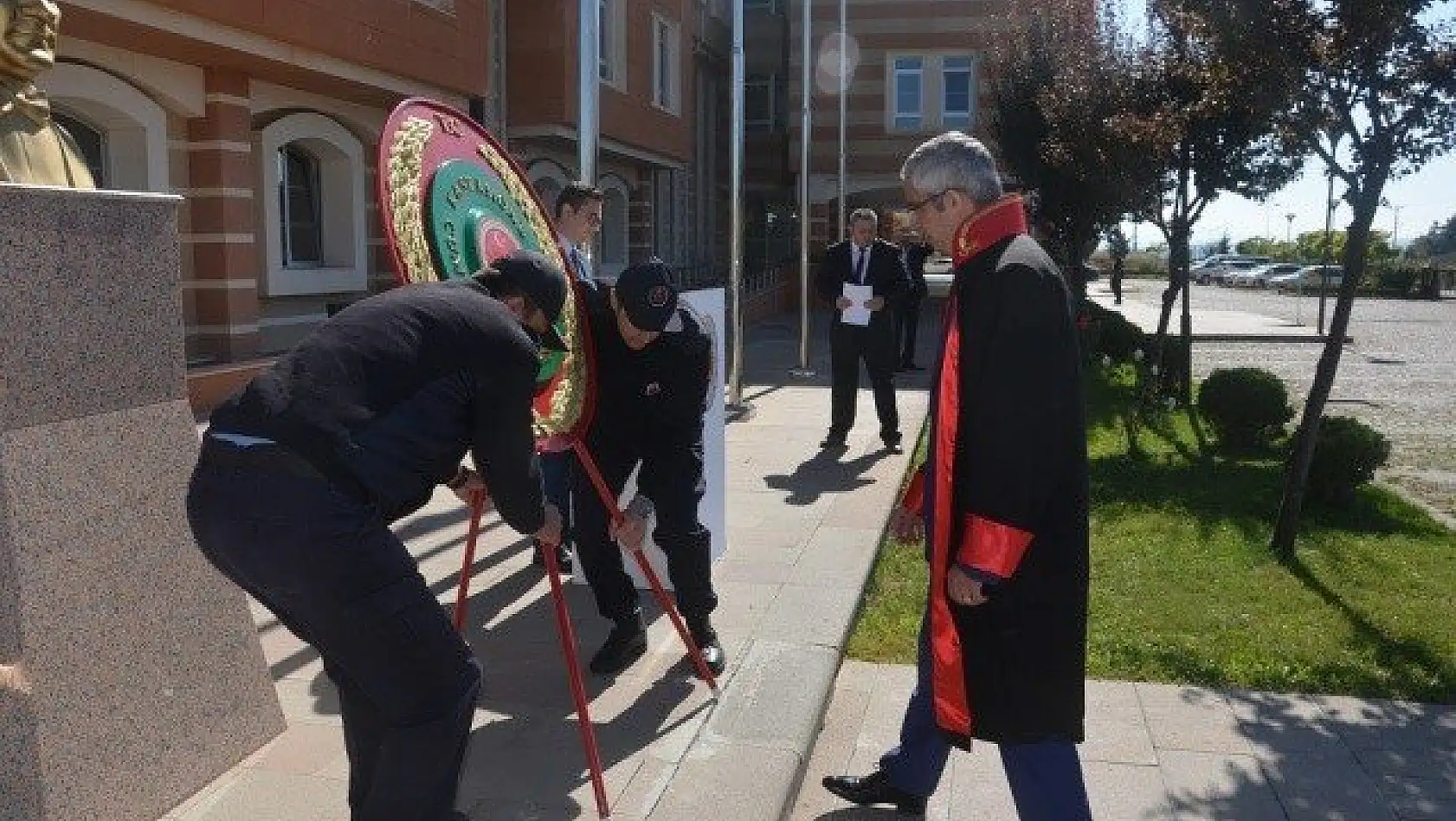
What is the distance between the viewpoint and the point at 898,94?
27.7 m

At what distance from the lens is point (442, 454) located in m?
2.59

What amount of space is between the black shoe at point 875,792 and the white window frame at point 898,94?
83.6 ft

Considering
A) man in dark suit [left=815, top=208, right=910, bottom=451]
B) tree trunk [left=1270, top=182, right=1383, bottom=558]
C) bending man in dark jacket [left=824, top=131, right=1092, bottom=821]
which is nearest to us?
bending man in dark jacket [left=824, top=131, right=1092, bottom=821]

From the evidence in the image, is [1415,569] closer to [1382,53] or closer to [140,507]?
[1382,53]

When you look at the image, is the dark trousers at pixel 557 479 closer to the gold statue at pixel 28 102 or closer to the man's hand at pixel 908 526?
the man's hand at pixel 908 526

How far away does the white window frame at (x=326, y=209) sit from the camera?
12109mm

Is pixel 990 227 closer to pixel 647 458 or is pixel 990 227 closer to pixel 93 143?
pixel 647 458

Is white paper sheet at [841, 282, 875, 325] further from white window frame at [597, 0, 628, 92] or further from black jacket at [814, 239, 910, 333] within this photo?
white window frame at [597, 0, 628, 92]

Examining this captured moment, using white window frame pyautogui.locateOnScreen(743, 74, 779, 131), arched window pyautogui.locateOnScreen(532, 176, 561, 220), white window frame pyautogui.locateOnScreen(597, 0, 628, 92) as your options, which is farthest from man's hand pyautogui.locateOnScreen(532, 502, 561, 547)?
white window frame pyautogui.locateOnScreen(743, 74, 779, 131)

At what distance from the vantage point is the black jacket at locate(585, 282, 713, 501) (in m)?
4.17

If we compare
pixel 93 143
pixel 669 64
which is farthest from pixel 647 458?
pixel 669 64

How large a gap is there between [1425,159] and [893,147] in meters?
22.0

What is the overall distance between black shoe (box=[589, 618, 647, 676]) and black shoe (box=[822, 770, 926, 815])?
1088 mm

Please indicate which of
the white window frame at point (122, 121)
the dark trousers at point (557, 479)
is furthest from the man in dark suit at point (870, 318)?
the white window frame at point (122, 121)
